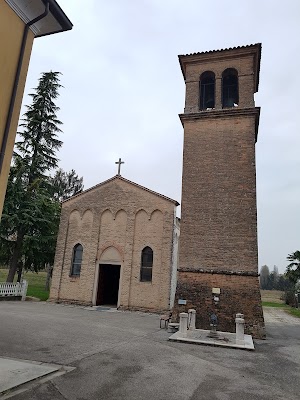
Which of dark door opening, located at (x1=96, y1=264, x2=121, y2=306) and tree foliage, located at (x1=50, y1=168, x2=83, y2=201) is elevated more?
tree foliage, located at (x1=50, y1=168, x2=83, y2=201)

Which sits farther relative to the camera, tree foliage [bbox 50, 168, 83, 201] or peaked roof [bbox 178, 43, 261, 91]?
tree foliage [bbox 50, 168, 83, 201]

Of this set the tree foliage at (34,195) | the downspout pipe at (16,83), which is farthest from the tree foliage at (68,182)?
the downspout pipe at (16,83)

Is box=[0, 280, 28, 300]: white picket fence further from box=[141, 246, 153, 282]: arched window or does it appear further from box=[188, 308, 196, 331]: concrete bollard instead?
box=[188, 308, 196, 331]: concrete bollard

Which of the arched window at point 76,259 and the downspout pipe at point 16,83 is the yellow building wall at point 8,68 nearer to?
the downspout pipe at point 16,83

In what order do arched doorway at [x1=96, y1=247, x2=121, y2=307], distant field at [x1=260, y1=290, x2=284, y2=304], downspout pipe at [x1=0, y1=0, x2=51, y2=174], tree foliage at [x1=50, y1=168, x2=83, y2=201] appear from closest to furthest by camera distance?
downspout pipe at [x1=0, y1=0, x2=51, y2=174]
arched doorway at [x1=96, y1=247, x2=121, y2=307]
tree foliage at [x1=50, y1=168, x2=83, y2=201]
distant field at [x1=260, y1=290, x2=284, y2=304]

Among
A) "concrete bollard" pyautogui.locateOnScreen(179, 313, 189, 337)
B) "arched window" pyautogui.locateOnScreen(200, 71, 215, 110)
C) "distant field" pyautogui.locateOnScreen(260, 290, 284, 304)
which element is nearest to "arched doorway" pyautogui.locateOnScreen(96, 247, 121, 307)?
"concrete bollard" pyautogui.locateOnScreen(179, 313, 189, 337)

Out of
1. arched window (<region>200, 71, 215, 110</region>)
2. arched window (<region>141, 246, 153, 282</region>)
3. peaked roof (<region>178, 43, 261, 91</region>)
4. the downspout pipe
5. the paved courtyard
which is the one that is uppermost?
peaked roof (<region>178, 43, 261, 91</region>)

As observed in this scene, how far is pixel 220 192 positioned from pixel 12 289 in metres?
14.8

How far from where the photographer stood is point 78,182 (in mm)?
36375

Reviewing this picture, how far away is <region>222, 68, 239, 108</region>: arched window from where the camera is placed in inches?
612

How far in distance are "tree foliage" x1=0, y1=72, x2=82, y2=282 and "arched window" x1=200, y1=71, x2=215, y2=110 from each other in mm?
13228

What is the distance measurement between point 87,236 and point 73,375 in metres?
14.6

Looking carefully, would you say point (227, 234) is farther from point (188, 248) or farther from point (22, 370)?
point (22, 370)

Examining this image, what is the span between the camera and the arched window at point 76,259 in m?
20.0
